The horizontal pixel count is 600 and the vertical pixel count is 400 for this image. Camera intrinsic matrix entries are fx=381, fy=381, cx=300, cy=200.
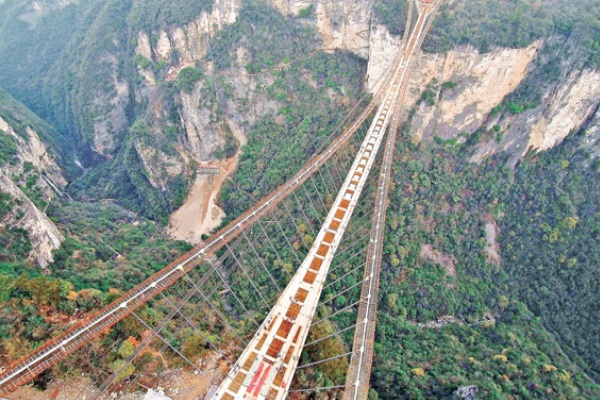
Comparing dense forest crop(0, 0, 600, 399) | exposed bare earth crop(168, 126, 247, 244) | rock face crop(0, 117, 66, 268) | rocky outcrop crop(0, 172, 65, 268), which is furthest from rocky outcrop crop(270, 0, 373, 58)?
rocky outcrop crop(0, 172, 65, 268)

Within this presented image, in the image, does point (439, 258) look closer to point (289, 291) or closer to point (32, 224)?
point (289, 291)

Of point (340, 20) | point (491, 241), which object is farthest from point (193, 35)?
point (491, 241)

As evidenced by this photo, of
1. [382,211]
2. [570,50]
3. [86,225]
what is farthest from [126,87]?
[570,50]

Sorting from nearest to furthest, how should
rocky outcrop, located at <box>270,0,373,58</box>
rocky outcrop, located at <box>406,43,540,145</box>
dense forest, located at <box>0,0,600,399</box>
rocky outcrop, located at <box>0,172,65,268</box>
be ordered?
dense forest, located at <box>0,0,600,399</box>, rocky outcrop, located at <box>0,172,65,268</box>, rocky outcrop, located at <box>406,43,540,145</box>, rocky outcrop, located at <box>270,0,373,58</box>

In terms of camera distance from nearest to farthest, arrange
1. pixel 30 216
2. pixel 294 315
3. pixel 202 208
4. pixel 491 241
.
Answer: pixel 294 315 → pixel 30 216 → pixel 491 241 → pixel 202 208

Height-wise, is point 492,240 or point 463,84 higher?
A: point 463,84

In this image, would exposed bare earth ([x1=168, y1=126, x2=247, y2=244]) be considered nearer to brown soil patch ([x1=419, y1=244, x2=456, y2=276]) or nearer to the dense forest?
the dense forest

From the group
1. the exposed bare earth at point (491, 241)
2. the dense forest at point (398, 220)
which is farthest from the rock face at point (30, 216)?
the exposed bare earth at point (491, 241)
